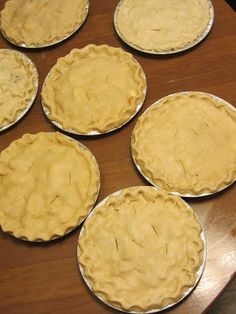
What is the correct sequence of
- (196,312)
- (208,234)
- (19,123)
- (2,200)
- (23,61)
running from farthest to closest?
(23,61), (19,123), (2,200), (208,234), (196,312)

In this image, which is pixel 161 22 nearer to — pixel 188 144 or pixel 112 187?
pixel 188 144

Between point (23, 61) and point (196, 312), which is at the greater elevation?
point (23, 61)

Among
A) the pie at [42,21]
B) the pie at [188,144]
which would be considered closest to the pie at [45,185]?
the pie at [188,144]

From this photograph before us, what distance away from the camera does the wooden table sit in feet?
4.07

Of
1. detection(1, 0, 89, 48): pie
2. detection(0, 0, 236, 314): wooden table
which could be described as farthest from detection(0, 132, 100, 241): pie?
detection(1, 0, 89, 48): pie

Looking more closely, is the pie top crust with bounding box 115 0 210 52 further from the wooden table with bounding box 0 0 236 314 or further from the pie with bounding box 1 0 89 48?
the pie with bounding box 1 0 89 48

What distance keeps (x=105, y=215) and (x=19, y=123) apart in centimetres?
58

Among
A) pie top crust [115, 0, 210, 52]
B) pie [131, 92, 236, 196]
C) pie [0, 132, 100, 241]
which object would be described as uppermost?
pie top crust [115, 0, 210, 52]

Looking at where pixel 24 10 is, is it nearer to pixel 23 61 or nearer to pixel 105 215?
pixel 23 61

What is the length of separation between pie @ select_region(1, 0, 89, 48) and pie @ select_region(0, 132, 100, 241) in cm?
53

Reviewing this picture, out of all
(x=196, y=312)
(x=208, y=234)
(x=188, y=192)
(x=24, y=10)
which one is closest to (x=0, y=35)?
(x=24, y=10)

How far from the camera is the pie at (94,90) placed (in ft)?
5.08

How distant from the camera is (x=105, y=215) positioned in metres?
1.37

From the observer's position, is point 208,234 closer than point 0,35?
Yes
